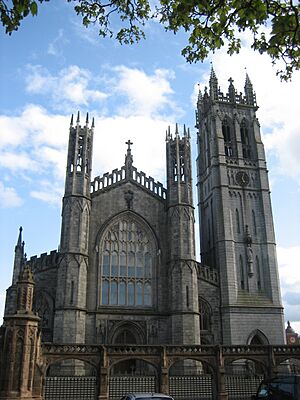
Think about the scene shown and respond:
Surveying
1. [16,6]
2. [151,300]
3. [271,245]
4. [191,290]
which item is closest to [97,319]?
[151,300]

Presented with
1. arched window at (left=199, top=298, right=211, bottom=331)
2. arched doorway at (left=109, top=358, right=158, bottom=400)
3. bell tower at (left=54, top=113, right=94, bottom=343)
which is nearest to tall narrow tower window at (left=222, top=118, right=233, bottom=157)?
bell tower at (left=54, top=113, right=94, bottom=343)

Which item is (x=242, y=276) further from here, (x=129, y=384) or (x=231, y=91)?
(x=231, y=91)

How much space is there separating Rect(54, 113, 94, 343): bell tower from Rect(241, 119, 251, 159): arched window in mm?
14854

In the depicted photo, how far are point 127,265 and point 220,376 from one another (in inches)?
475

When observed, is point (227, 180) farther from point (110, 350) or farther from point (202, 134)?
point (110, 350)

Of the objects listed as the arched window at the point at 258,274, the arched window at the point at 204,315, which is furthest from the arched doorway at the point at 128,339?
the arched window at the point at 258,274

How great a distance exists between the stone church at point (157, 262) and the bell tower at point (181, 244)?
0.24ft

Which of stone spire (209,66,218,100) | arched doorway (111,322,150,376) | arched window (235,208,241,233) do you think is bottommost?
arched doorway (111,322,150,376)

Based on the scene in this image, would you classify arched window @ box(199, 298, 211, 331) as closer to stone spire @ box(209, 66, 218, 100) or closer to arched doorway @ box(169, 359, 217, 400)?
arched doorway @ box(169, 359, 217, 400)

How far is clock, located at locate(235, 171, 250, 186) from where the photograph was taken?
127 ft

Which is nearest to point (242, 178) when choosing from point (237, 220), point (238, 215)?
point (238, 215)

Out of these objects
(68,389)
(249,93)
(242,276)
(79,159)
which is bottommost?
(68,389)

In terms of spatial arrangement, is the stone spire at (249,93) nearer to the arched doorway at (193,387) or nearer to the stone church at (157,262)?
the stone church at (157,262)

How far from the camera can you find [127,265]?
3247 centimetres
